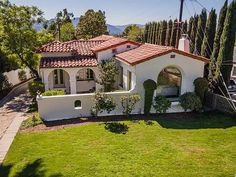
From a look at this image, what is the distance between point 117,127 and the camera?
15000 millimetres

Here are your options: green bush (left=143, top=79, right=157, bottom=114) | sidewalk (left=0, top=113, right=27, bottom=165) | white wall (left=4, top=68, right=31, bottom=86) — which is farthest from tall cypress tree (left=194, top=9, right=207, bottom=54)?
white wall (left=4, top=68, right=31, bottom=86)

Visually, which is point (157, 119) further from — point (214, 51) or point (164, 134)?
point (214, 51)

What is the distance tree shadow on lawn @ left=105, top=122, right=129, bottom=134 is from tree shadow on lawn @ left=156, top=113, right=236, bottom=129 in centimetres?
246

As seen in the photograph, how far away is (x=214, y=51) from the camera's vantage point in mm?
21219

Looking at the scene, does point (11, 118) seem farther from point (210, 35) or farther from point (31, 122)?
point (210, 35)

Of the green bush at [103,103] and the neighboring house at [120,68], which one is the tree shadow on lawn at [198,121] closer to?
the neighboring house at [120,68]

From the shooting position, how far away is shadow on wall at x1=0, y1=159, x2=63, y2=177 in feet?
32.4

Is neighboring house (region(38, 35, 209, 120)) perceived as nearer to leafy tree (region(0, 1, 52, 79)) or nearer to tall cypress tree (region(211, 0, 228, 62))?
leafy tree (region(0, 1, 52, 79))

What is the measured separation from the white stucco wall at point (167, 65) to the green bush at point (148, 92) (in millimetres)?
487

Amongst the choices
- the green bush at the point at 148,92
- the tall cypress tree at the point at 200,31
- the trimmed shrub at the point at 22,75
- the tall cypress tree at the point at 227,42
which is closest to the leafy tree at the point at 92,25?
the trimmed shrub at the point at 22,75

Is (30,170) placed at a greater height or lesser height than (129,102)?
lesser

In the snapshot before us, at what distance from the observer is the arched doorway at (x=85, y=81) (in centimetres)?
2297

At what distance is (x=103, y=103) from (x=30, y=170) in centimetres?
676

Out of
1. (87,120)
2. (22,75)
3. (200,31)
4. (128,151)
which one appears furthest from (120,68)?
(22,75)
